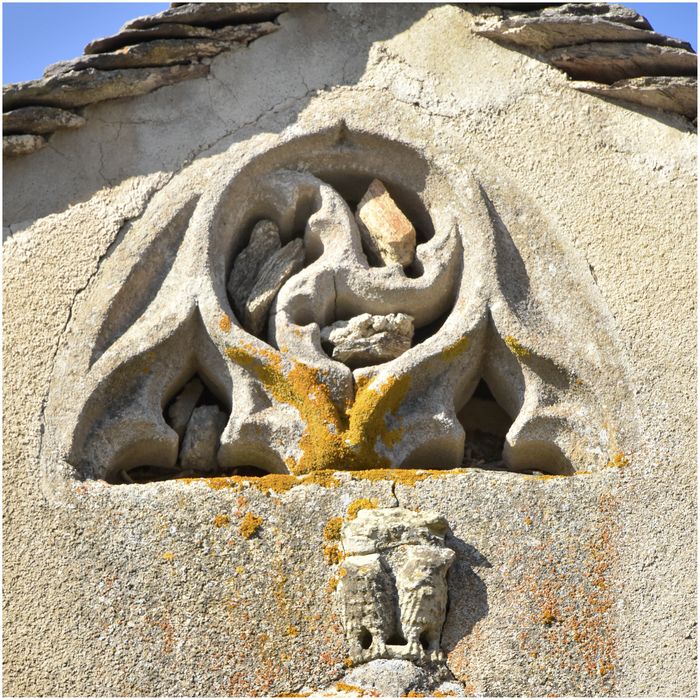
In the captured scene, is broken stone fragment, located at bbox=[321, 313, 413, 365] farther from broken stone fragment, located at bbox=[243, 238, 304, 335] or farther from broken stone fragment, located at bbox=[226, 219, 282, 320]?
→ broken stone fragment, located at bbox=[226, 219, 282, 320]

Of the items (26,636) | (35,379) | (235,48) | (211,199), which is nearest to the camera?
(26,636)

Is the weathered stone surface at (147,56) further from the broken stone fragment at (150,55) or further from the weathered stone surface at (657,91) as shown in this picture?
the weathered stone surface at (657,91)

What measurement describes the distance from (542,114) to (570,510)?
182 cm

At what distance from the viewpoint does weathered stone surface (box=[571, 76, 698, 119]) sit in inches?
206

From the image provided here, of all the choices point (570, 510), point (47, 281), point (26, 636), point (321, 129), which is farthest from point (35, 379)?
point (570, 510)

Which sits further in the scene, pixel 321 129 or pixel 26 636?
pixel 321 129

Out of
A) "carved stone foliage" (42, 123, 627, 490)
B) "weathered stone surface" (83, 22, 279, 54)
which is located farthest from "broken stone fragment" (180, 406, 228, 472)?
"weathered stone surface" (83, 22, 279, 54)

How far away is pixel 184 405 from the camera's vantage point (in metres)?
4.84

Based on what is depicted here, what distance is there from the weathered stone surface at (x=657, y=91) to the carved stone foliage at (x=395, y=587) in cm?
212

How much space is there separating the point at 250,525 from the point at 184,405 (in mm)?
725

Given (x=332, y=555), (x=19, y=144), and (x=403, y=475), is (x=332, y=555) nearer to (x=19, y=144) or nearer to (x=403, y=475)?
(x=403, y=475)

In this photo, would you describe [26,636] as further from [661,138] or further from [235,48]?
[661,138]

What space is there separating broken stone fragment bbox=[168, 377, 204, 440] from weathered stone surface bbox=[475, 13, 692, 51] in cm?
200

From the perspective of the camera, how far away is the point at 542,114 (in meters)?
5.34
